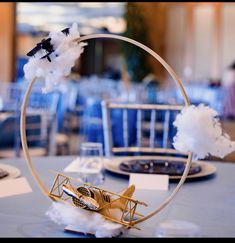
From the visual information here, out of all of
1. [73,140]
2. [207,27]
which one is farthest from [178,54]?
[73,140]

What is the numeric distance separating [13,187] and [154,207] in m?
0.39

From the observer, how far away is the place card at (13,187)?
1181 mm

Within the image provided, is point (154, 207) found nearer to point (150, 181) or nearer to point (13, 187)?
point (150, 181)

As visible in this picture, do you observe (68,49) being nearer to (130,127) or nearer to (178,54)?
(130,127)

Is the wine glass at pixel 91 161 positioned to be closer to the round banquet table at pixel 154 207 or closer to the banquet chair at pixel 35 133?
the round banquet table at pixel 154 207

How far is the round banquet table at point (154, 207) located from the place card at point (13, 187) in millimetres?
22

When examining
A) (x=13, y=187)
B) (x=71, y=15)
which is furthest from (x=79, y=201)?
(x=71, y=15)

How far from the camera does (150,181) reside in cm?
129

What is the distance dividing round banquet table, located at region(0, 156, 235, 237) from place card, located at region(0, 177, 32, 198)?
0.07 ft

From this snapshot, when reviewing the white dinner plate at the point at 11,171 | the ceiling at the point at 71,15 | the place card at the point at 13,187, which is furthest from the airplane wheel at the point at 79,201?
the ceiling at the point at 71,15

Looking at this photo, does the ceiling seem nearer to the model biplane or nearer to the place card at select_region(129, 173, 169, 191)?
the place card at select_region(129, 173, 169, 191)

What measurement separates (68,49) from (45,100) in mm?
3587

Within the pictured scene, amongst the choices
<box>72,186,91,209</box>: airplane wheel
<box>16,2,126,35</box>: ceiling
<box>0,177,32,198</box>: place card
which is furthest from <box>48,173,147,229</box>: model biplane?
<box>16,2,126,35</box>: ceiling

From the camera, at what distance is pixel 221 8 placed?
1034cm
